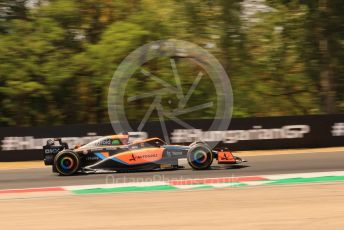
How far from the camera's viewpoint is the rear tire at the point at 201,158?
13.7m

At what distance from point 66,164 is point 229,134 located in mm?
7487

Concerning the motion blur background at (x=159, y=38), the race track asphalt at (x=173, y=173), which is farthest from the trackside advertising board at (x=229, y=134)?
the motion blur background at (x=159, y=38)

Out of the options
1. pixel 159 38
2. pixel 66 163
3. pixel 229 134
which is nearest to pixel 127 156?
pixel 66 163

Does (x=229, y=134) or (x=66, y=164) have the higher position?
(x=229, y=134)

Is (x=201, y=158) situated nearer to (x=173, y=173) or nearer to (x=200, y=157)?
(x=200, y=157)

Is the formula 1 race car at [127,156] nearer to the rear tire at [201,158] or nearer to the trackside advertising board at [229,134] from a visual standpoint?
the rear tire at [201,158]

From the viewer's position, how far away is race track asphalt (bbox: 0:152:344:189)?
1290 centimetres

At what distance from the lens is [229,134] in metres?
19.8

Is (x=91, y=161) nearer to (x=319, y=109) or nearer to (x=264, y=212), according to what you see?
(x=264, y=212)

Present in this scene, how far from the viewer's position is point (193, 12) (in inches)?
1138

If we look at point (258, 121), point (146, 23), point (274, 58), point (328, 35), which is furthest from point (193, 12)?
point (258, 121)

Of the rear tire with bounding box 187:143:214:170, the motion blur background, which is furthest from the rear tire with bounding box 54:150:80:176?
the motion blur background

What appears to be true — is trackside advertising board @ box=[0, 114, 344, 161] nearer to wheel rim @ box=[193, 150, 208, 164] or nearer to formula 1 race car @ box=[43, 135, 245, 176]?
formula 1 race car @ box=[43, 135, 245, 176]

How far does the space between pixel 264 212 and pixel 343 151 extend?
10.8 meters
